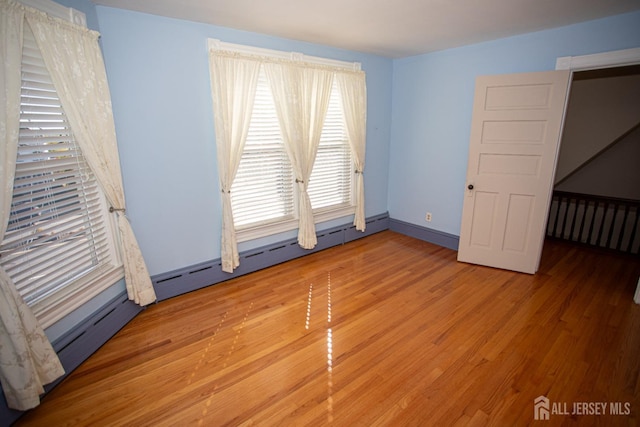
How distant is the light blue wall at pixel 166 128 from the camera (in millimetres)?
2402

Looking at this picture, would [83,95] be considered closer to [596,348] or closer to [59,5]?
[59,5]

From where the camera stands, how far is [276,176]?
11.2 ft

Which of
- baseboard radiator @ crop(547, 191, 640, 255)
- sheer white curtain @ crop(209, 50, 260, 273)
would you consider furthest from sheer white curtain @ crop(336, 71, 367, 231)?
baseboard radiator @ crop(547, 191, 640, 255)

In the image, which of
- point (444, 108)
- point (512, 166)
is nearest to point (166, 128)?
point (444, 108)

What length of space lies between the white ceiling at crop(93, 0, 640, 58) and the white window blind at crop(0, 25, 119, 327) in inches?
37.1

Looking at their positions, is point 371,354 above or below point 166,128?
below

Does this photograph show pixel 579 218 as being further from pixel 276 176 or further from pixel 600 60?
pixel 276 176

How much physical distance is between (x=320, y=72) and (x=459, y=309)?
114 inches

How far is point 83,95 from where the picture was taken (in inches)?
80.7

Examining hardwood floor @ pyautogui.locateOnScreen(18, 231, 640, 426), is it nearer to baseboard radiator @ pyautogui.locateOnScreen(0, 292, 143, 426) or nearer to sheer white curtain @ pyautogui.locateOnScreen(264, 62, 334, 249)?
baseboard radiator @ pyautogui.locateOnScreen(0, 292, 143, 426)

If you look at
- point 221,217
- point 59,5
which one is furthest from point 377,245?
point 59,5

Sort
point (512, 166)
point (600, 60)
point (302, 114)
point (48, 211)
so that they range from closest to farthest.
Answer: point (48, 211)
point (600, 60)
point (512, 166)
point (302, 114)

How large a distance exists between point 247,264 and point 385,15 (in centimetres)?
280

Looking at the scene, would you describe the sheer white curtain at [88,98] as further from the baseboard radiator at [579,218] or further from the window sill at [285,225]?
the baseboard radiator at [579,218]
